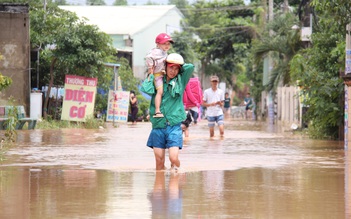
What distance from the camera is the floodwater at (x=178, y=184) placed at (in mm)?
8258

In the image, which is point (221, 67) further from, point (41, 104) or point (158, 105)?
point (158, 105)

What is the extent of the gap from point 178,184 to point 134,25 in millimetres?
52095

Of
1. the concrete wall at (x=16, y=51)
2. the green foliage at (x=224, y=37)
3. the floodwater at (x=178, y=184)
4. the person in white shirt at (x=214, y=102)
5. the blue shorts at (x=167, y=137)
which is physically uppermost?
the green foliage at (x=224, y=37)

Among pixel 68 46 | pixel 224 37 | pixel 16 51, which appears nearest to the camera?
pixel 16 51

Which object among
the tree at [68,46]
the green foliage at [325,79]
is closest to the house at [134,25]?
the tree at [68,46]

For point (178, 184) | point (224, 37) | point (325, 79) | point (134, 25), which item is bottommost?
point (178, 184)

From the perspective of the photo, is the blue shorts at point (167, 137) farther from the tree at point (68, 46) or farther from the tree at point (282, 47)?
the tree at point (282, 47)

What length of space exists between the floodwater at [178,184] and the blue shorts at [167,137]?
0.42 metres

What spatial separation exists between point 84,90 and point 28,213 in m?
22.7

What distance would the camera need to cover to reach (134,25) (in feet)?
204

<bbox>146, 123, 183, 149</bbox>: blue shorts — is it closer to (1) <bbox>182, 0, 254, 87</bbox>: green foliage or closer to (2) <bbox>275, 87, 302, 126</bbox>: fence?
(2) <bbox>275, 87, 302, 126</bbox>: fence

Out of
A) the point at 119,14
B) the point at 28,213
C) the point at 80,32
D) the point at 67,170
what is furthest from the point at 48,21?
the point at 119,14

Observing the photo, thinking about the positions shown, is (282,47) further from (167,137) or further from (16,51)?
(167,137)

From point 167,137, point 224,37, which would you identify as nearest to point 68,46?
point 167,137
